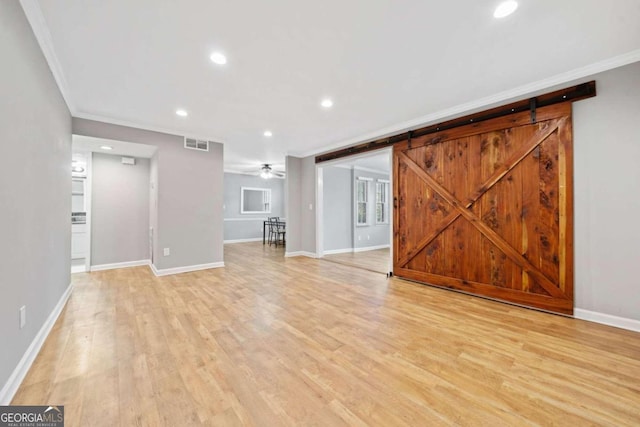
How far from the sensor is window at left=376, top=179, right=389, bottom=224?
7883 millimetres

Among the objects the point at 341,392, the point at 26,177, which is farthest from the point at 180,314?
the point at 341,392

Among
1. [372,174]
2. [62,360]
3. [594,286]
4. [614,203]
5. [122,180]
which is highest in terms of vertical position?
[372,174]

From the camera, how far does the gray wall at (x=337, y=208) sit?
660 centimetres

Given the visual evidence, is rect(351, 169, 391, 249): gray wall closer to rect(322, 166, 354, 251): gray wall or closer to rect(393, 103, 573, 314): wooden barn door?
rect(322, 166, 354, 251): gray wall

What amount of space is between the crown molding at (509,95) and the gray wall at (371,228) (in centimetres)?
292

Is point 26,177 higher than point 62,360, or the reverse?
point 26,177

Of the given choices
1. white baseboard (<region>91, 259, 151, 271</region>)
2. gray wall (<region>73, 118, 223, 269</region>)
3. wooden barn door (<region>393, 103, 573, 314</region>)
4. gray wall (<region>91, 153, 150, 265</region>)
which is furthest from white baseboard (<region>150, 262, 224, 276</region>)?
wooden barn door (<region>393, 103, 573, 314</region>)

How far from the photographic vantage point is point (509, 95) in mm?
2984

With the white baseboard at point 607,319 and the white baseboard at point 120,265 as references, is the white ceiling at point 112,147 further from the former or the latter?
the white baseboard at point 607,319

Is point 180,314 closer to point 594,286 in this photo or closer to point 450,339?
point 450,339

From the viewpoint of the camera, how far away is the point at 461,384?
1570 millimetres

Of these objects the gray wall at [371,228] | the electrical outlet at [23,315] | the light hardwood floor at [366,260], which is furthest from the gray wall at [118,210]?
the gray wall at [371,228]

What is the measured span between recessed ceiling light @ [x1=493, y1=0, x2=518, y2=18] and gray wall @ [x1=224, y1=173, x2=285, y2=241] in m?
8.50

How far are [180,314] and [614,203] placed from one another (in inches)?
181
